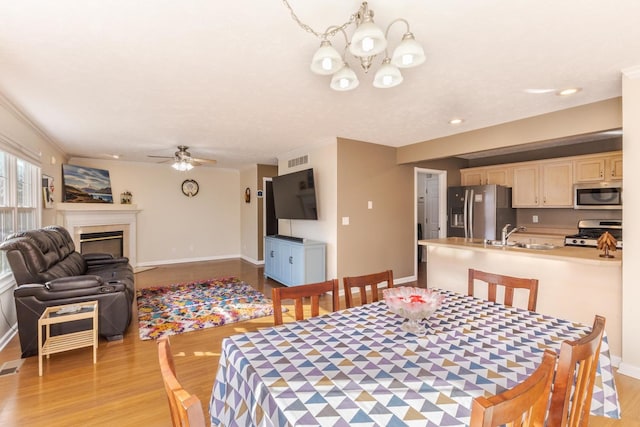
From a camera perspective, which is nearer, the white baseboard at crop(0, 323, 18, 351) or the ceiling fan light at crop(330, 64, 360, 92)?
the ceiling fan light at crop(330, 64, 360, 92)

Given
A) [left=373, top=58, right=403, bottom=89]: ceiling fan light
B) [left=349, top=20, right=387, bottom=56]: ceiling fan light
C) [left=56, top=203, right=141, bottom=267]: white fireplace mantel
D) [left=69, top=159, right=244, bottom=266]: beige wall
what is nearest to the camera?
[left=349, top=20, right=387, bottom=56]: ceiling fan light

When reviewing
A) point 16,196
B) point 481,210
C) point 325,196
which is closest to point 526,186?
point 481,210

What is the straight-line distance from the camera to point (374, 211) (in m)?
5.07

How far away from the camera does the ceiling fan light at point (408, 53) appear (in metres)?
1.50

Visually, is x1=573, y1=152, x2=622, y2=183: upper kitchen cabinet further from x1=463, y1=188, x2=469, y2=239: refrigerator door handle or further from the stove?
x1=463, y1=188, x2=469, y2=239: refrigerator door handle

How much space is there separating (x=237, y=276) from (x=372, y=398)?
5361 millimetres

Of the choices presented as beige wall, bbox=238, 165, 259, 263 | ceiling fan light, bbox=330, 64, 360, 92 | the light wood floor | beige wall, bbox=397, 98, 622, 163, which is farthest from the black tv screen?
ceiling fan light, bbox=330, 64, 360, 92

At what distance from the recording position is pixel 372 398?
100 cm

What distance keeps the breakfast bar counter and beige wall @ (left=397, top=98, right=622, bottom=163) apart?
4.04 ft

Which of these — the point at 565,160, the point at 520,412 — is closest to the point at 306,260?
the point at 520,412

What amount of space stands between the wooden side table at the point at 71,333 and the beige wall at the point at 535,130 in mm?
4538

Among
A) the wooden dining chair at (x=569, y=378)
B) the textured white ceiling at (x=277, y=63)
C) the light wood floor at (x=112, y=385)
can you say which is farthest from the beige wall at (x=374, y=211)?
the wooden dining chair at (x=569, y=378)

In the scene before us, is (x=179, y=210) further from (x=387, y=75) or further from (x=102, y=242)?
(x=387, y=75)

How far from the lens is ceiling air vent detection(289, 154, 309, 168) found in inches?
210
